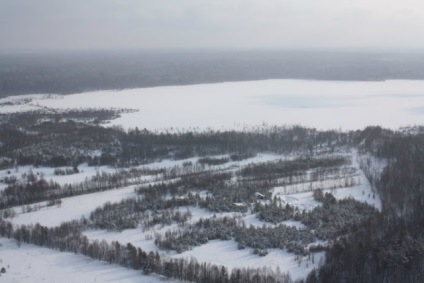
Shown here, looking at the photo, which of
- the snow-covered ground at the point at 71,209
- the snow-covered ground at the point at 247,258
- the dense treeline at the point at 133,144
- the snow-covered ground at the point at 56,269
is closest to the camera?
the snow-covered ground at the point at 56,269

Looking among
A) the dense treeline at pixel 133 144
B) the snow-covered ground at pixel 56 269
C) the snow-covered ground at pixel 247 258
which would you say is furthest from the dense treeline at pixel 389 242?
the dense treeline at pixel 133 144

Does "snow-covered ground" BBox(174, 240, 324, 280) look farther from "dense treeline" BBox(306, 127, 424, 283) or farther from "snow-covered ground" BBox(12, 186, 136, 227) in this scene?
"snow-covered ground" BBox(12, 186, 136, 227)

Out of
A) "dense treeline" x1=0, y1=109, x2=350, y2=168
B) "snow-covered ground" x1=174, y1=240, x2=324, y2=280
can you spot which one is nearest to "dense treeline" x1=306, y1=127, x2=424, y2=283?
"snow-covered ground" x1=174, y1=240, x2=324, y2=280

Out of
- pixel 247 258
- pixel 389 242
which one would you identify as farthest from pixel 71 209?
pixel 389 242

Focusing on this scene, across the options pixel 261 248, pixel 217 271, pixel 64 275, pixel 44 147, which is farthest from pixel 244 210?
pixel 44 147

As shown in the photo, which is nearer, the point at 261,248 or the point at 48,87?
the point at 261,248

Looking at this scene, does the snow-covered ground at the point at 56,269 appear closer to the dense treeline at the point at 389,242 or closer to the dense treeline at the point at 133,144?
the dense treeline at the point at 389,242

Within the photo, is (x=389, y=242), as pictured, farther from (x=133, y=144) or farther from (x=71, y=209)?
(x=133, y=144)

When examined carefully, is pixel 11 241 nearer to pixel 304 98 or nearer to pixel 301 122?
pixel 301 122
